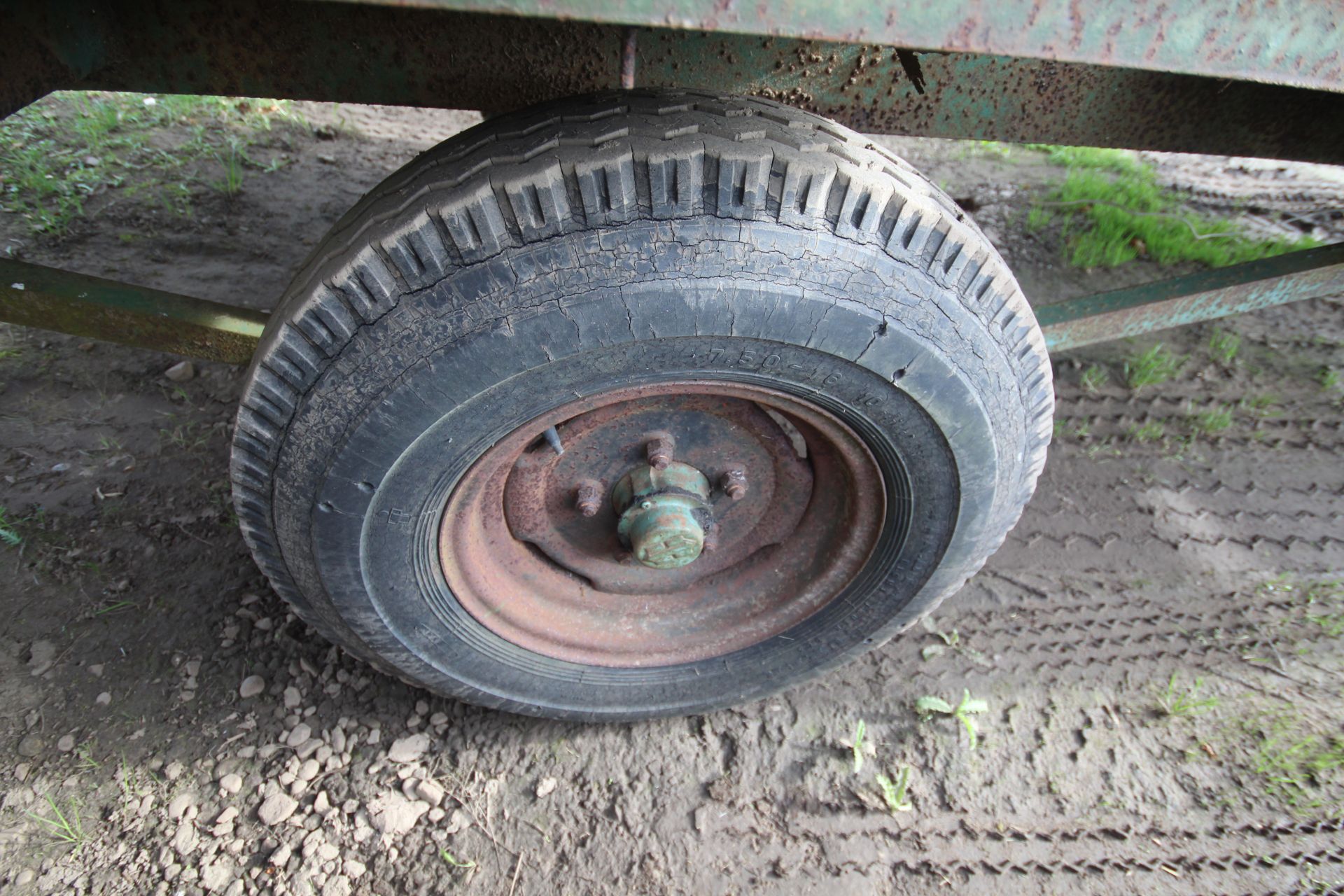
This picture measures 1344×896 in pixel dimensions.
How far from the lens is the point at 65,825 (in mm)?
1747

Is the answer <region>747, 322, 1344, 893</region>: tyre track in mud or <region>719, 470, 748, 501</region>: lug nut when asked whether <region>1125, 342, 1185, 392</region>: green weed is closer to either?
<region>747, 322, 1344, 893</region>: tyre track in mud

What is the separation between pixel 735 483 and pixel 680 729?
2.15 ft

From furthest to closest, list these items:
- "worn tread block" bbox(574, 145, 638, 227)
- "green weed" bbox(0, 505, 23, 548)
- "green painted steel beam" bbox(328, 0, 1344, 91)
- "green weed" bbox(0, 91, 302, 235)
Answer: "green weed" bbox(0, 91, 302, 235) → "green weed" bbox(0, 505, 23, 548) → "worn tread block" bbox(574, 145, 638, 227) → "green painted steel beam" bbox(328, 0, 1344, 91)

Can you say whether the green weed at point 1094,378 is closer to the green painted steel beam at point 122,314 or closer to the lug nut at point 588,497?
the lug nut at point 588,497

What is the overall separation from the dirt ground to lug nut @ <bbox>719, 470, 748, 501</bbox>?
62 centimetres

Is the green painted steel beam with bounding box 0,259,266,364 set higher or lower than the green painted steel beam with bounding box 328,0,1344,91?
lower

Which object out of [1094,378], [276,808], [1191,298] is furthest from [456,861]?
[1094,378]

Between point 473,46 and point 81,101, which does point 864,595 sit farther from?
point 81,101

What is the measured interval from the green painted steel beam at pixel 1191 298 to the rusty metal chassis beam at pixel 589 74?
0.32 metres

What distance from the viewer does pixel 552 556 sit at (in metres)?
1.89

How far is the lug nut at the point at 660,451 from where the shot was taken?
1.72 m

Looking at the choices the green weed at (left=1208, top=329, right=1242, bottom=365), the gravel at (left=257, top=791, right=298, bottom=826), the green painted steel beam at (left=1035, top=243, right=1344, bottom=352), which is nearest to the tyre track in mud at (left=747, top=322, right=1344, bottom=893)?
the green weed at (left=1208, top=329, right=1242, bottom=365)

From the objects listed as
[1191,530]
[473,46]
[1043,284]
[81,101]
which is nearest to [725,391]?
[473,46]

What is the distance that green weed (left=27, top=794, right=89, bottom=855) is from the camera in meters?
1.74
